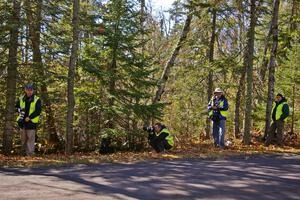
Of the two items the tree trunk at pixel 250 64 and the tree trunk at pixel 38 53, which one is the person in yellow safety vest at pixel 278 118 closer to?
the tree trunk at pixel 250 64

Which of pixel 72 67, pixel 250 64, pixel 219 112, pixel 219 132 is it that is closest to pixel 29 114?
pixel 72 67

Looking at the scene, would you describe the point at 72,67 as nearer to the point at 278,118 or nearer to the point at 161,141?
the point at 161,141

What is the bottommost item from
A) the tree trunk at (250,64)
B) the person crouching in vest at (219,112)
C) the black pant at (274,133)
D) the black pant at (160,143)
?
the black pant at (160,143)

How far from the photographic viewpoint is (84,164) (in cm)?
891

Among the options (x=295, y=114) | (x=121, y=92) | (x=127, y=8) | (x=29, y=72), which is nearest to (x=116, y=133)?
(x=121, y=92)

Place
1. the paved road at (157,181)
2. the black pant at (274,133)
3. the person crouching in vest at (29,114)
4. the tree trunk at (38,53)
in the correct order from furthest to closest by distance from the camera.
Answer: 1. the black pant at (274,133)
2. the tree trunk at (38,53)
3. the person crouching in vest at (29,114)
4. the paved road at (157,181)

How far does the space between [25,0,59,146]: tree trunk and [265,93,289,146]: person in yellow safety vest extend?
327 inches

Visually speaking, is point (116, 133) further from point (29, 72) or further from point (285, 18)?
point (285, 18)

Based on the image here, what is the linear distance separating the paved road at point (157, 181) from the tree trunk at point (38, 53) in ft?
20.3

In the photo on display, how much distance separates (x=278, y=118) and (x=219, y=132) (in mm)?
2669

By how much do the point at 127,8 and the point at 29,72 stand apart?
4.44 metres

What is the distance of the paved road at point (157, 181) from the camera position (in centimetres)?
595

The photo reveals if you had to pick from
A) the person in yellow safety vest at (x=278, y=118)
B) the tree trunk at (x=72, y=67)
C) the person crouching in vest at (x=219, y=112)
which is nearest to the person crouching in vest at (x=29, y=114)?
the tree trunk at (x=72, y=67)

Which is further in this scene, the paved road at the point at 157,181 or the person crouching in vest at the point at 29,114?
the person crouching in vest at the point at 29,114
